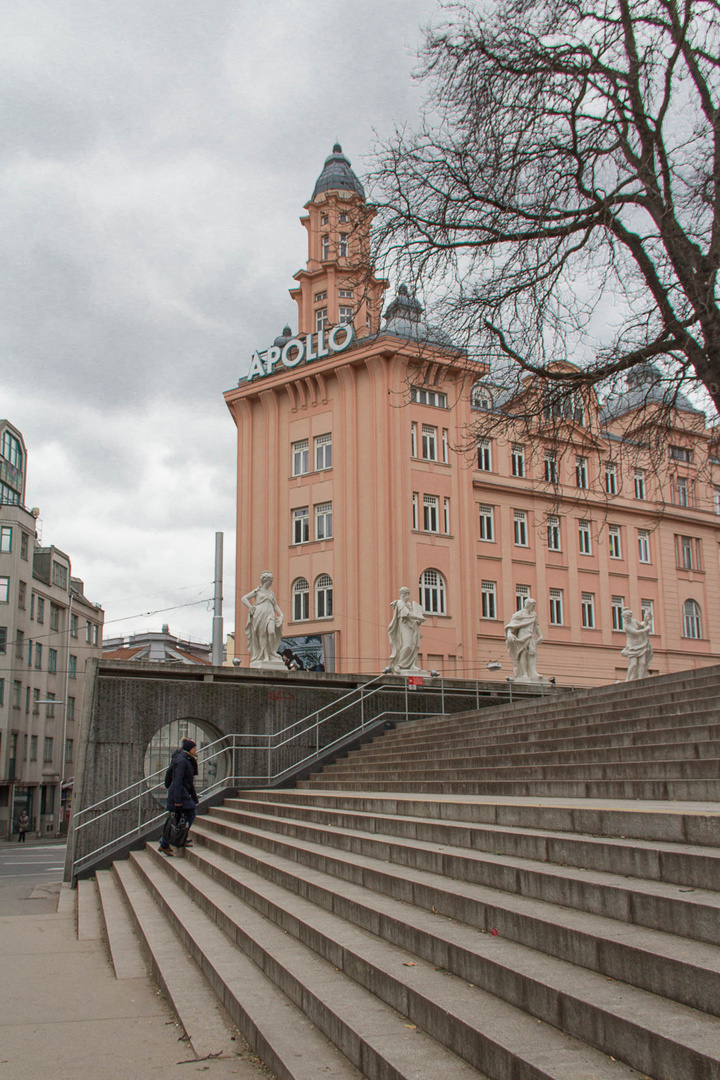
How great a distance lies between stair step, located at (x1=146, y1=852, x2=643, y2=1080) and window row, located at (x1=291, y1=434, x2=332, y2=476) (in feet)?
105

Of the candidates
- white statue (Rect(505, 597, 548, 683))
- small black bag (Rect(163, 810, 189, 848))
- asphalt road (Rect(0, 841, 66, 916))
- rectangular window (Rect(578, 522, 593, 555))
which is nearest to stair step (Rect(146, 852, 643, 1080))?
small black bag (Rect(163, 810, 189, 848))

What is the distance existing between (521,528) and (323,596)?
10.1 m

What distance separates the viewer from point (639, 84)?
1273 cm

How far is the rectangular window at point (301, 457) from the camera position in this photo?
1555 inches

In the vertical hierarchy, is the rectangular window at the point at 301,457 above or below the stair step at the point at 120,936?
above

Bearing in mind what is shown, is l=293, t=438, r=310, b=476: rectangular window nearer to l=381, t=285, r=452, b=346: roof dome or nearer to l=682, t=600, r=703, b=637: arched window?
l=682, t=600, r=703, b=637: arched window

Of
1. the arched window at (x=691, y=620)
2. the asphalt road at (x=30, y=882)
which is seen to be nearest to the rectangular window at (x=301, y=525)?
the asphalt road at (x=30, y=882)

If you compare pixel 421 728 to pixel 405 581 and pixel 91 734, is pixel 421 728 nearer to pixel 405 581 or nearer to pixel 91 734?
pixel 91 734

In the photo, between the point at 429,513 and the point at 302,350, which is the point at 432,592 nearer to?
the point at 429,513

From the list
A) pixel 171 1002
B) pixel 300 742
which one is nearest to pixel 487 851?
pixel 171 1002

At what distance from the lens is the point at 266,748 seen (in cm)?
1698

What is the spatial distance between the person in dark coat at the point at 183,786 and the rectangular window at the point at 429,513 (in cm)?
2488

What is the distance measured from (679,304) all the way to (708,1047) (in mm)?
10510

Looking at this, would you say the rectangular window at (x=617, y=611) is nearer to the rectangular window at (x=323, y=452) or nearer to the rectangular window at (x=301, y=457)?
the rectangular window at (x=323, y=452)
